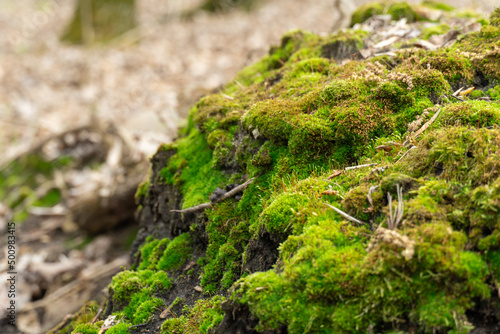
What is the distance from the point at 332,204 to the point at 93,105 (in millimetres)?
9085

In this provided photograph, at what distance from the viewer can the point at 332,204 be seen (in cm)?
290

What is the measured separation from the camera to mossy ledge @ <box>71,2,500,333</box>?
2277 millimetres

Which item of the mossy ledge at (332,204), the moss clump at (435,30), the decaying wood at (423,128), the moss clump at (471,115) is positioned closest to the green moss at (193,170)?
the mossy ledge at (332,204)

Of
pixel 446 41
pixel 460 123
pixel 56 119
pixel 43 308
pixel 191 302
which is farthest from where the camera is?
pixel 56 119

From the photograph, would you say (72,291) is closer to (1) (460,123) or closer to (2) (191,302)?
(2) (191,302)

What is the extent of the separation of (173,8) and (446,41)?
16.8 meters

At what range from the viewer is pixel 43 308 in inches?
261

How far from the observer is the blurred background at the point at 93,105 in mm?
7574

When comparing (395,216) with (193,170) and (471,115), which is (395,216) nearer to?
(471,115)

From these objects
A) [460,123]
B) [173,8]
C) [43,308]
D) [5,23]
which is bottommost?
[43,308]

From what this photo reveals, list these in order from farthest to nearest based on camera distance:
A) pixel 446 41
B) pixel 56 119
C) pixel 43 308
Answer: pixel 56 119, pixel 43 308, pixel 446 41

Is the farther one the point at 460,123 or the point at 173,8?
the point at 173,8

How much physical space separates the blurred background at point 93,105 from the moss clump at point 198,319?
10.8 ft

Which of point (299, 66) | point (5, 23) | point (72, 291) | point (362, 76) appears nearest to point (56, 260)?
Answer: point (72, 291)
